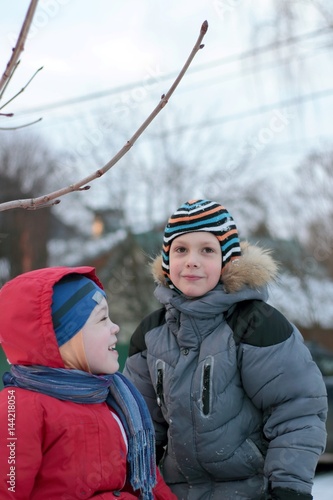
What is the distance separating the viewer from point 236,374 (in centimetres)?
264

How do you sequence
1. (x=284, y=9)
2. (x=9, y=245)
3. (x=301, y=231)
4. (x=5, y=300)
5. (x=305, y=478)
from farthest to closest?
(x=9, y=245)
(x=301, y=231)
(x=284, y=9)
(x=305, y=478)
(x=5, y=300)

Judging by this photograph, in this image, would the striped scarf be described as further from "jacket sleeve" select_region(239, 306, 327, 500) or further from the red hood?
"jacket sleeve" select_region(239, 306, 327, 500)

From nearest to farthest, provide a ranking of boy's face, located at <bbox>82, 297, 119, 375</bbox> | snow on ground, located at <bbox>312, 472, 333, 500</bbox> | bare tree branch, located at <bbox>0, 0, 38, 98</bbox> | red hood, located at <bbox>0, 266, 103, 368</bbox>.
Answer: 1. bare tree branch, located at <bbox>0, 0, 38, 98</bbox>
2. red hood, located at <bbox>0, 266, 103, 368</bbox>
3. boy's face, located at <bbox>82, 297, 119, 375</bbox>
4. snow on ground, located at <bbox>312, 472, 333, 500</bbox>

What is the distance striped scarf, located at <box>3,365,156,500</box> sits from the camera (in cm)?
224

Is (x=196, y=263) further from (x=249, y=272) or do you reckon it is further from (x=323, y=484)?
(x=323, y=484)

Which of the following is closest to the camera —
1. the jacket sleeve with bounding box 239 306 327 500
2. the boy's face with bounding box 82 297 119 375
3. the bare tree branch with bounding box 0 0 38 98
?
the bare tree branch with bounding box 0 0 38 98

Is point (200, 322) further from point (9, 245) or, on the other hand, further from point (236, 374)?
point (9, 245)

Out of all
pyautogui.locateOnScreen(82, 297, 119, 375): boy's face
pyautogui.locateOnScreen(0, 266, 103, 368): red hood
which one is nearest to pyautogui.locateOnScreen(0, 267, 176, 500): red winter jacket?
pyautogui.locateOnScreen(0, 266, 103, 368): red hood

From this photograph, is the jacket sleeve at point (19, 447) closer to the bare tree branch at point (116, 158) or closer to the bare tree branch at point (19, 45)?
the bare tree branch at point (116, 158)

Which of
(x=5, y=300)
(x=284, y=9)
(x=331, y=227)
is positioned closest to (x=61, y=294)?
(x=5, y=300)

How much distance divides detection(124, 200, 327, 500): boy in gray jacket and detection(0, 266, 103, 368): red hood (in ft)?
1.94

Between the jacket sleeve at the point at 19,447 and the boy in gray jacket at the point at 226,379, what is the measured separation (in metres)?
0.65

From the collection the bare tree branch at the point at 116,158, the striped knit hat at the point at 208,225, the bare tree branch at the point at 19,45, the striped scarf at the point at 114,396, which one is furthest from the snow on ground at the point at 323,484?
the bare tree branch at the point at 19,45

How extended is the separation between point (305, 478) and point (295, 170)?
18313mm
